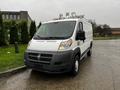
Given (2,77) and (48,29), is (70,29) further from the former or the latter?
(2,77)

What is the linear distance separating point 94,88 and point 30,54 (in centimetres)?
261

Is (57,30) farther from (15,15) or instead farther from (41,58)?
(15,15)

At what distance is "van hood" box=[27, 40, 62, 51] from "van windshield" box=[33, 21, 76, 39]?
35 centimetres

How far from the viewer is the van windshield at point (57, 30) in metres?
6.95

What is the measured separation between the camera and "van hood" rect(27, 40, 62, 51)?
6.37 meters

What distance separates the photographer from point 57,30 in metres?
7.32

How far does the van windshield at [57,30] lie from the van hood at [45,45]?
349 millimetres

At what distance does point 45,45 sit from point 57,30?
3.60 feet

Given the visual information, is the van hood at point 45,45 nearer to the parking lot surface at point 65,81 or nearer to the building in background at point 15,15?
the parking lot surface at point 65,81

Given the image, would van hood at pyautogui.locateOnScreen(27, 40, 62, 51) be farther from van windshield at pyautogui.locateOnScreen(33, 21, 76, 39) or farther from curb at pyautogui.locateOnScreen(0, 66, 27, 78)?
curb at pyautogui.locateOnScreen(0, 66, 27, 78)

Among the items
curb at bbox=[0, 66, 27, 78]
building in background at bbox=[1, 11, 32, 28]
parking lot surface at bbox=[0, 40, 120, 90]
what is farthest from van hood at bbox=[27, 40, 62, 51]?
building in background at bbox=[1, 11, 32, 28]

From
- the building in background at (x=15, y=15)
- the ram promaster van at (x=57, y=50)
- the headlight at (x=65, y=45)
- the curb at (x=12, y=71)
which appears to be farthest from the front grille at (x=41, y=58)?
the building in background at (x=15, y=15)

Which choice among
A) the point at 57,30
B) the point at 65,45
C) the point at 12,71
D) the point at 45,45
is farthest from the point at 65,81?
the point at 12,71

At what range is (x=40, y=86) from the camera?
5871mm
